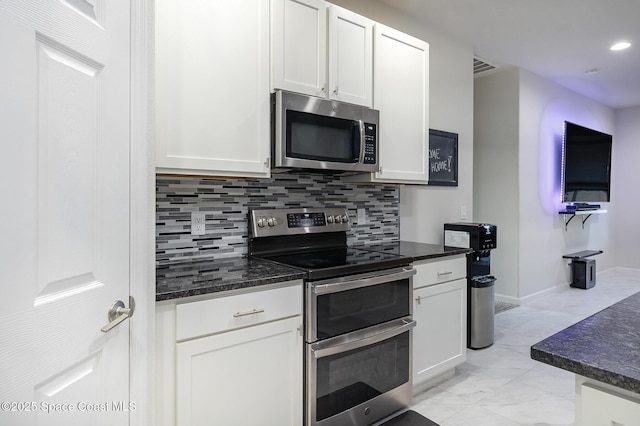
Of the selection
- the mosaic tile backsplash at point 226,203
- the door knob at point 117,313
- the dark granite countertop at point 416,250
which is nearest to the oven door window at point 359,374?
the dark granite countertop at point 416,250

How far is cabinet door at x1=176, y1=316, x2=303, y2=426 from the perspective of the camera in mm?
1443

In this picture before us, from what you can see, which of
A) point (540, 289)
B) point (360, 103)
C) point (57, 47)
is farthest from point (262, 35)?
point (540, 289)

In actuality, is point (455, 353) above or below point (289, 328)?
below

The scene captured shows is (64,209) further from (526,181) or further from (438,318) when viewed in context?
(526,181)

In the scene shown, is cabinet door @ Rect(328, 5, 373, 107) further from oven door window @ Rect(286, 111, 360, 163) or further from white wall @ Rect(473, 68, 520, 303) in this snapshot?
white wall @ Rect(473, 68, 520, 303)

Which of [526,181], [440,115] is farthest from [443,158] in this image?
[526,181]

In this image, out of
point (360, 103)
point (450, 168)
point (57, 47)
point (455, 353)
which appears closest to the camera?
point (57, 47)

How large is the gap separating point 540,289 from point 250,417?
4.50 m

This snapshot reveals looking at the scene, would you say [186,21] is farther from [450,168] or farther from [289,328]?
[450,168]

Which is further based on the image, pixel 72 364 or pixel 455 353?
pixel 455 353

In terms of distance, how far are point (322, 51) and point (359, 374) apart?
1766 millimetres

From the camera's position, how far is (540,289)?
15.9ft

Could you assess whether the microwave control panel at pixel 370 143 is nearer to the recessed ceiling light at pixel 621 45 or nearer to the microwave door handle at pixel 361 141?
the microwave door handle at pixel 361 141

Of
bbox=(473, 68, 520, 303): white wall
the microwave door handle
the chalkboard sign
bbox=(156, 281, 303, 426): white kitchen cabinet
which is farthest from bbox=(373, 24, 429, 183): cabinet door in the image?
bbox=(473, 68, 520, 303): white wall
